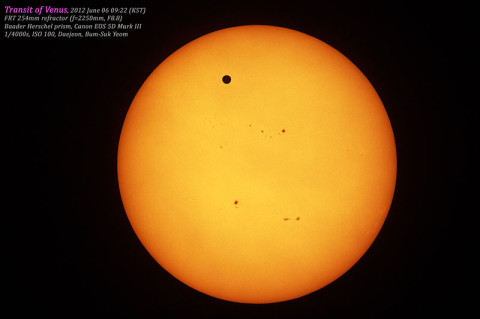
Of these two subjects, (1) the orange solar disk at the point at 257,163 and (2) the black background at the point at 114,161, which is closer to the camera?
(1) the orange solar disk at the point at 257,163

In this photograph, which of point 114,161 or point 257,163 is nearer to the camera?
point 257,163

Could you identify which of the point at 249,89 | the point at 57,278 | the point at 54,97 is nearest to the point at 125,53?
the point at 54,97

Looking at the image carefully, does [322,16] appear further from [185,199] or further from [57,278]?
[57,278]

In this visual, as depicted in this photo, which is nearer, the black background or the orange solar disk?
the orange solar disk
